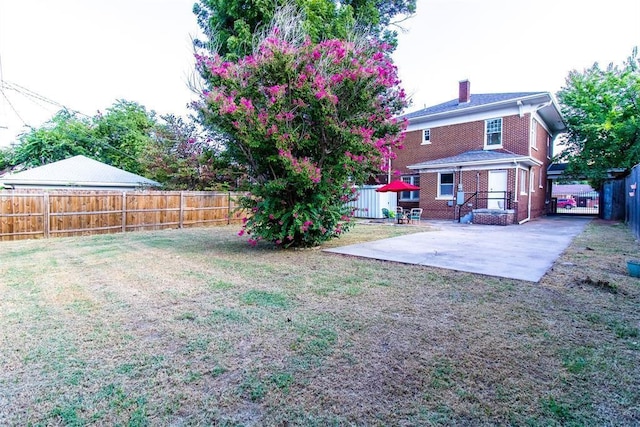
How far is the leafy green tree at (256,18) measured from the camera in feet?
42.1

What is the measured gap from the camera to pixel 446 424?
2025mm

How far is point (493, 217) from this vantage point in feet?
49.7

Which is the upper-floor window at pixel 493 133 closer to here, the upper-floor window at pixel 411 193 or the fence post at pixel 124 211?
the upper-floor window at pixel 411 193

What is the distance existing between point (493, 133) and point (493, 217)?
527 cm

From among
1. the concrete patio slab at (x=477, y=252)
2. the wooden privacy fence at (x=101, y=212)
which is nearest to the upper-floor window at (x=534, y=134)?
the concrete patio slab at (x=477, y=252)

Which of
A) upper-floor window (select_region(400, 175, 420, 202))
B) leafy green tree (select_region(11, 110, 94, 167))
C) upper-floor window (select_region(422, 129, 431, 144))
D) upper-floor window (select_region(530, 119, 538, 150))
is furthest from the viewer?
leafy green tree (select_region(11, 110, 94, 167))

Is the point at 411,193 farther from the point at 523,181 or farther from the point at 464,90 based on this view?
the point at 464,90

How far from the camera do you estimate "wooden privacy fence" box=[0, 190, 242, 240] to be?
10336 mm

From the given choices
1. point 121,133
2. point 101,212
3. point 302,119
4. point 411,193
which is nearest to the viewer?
point 302,119

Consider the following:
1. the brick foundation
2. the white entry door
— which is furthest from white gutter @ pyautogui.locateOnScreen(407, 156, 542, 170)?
the brick foundation

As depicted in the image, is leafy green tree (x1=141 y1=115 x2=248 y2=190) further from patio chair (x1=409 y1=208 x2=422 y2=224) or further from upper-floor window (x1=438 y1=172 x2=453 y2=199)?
upper-floor window (x1=438 y1=172 x2=453 y2=199)

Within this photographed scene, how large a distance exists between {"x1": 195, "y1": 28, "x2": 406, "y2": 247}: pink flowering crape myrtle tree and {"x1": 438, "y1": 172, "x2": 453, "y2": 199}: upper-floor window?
11.1 metres

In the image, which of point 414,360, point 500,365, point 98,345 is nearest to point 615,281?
point 500,365

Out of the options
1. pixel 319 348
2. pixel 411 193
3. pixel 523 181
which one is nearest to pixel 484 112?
pixel 523 181
